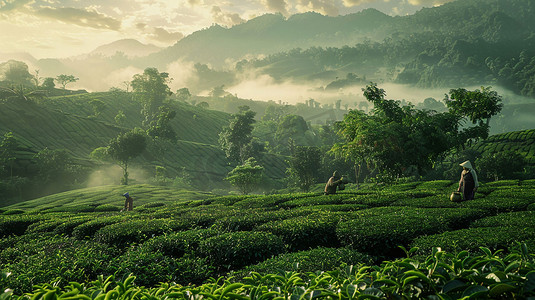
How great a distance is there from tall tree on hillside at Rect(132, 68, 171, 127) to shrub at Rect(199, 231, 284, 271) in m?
109

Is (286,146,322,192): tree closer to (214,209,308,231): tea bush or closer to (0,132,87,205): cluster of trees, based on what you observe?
(214,209,308,231): tea bush

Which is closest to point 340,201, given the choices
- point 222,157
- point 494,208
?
point 494,208

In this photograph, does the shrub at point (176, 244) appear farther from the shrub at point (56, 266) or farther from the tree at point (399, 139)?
the tree at point (399, 139)

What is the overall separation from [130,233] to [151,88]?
4418 inches

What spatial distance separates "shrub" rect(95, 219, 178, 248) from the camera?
9.49 m

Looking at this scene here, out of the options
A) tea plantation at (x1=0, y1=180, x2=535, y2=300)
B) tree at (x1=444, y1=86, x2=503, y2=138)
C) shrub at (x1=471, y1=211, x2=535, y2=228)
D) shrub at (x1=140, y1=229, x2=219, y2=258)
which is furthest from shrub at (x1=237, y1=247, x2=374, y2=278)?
tree at (x1=444, y1=86, x2=503, y2=138)

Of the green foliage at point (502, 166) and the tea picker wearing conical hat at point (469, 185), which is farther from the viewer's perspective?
the green foliage at point (502, 166)

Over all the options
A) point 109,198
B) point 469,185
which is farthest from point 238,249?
point 109,198

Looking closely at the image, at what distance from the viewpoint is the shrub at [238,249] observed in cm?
716

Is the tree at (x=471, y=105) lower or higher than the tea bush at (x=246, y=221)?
higher

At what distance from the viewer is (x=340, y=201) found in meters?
14.8

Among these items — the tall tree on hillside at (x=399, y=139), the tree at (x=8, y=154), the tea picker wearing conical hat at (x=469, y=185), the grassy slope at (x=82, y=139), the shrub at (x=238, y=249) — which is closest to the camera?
the shrub at (x=238, y=249)

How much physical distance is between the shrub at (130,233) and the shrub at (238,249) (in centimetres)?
258

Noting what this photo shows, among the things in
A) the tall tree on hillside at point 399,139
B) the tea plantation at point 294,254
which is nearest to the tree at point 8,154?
the tea plantation at point 294,254
